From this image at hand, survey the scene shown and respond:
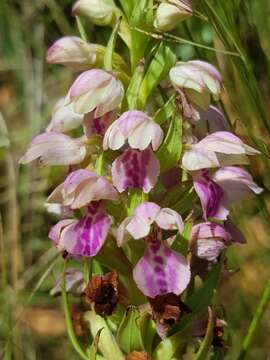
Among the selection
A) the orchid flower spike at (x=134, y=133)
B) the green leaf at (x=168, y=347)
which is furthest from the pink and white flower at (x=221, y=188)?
the green leaf at (x=168, y=347)

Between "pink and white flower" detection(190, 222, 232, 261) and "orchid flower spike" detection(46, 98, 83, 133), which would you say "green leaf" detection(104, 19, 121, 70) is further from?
"pink and white flower" detection(190, 222, 232, 261)

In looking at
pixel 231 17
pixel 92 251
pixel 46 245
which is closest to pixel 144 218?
pixel 92 251

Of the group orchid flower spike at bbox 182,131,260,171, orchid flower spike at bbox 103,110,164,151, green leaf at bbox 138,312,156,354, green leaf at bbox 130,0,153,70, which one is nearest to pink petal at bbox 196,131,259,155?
orchid flower spike at bbox 182,131,260,171

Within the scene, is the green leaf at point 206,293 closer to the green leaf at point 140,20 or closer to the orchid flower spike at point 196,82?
the orchid flower spike at point 196,82

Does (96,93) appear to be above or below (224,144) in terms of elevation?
above

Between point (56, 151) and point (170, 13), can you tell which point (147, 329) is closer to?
point (56, 151)

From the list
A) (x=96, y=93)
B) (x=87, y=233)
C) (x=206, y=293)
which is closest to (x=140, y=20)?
(x=96, y=93)

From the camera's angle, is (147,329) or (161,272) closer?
(161,272)
